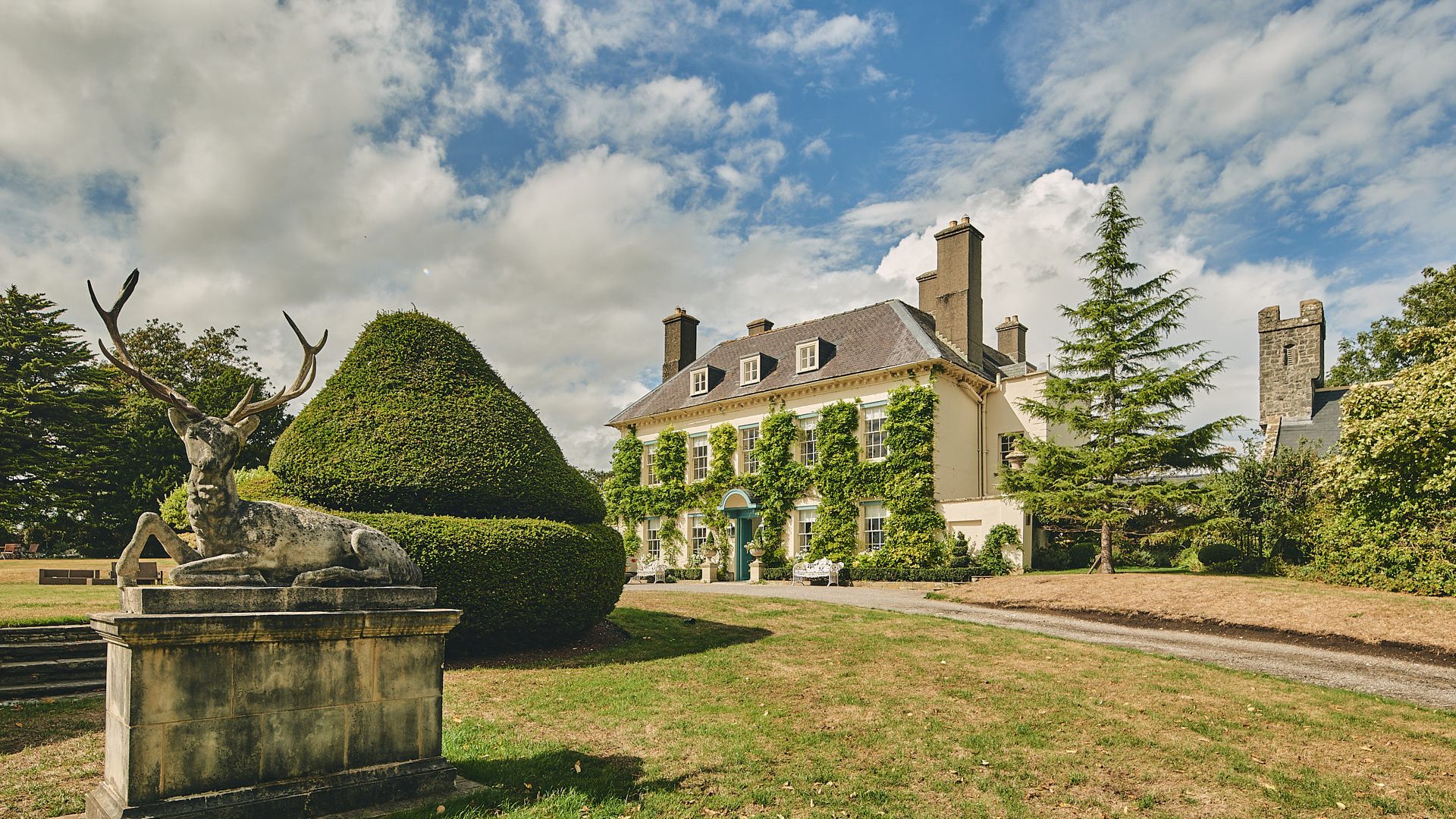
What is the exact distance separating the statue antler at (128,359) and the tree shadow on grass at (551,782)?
281 cm

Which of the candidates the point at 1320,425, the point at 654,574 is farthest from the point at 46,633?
the point at 1320,425

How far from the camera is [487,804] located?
481cm

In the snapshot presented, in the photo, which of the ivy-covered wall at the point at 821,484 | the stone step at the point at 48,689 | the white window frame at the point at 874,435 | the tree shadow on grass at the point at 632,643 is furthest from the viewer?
the white window frame at the point at 874,435

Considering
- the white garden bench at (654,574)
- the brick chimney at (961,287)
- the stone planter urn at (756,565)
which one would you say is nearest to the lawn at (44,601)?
the white garden bench at (654,574)

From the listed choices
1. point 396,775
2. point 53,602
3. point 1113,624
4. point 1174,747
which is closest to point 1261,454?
point 1113,624

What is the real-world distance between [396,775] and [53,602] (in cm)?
1279

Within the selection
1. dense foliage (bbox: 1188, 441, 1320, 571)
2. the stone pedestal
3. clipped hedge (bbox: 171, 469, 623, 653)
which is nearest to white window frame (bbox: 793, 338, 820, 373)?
dense foliage (bbox: 1188, 441, 1320, 571)

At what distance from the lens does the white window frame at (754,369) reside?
95.9 ft

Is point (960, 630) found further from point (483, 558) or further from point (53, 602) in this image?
point (53, 602)

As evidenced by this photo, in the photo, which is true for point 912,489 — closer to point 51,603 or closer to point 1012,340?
point 1012,340

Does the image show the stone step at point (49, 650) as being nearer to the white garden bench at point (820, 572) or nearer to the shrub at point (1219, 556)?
the white garden bench at point (820, 572)

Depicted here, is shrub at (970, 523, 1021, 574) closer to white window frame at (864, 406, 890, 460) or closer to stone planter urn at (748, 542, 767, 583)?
white window frame at (864, 406, 890, 460)

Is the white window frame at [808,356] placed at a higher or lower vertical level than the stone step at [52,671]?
higher

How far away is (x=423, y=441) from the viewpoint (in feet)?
33.1
